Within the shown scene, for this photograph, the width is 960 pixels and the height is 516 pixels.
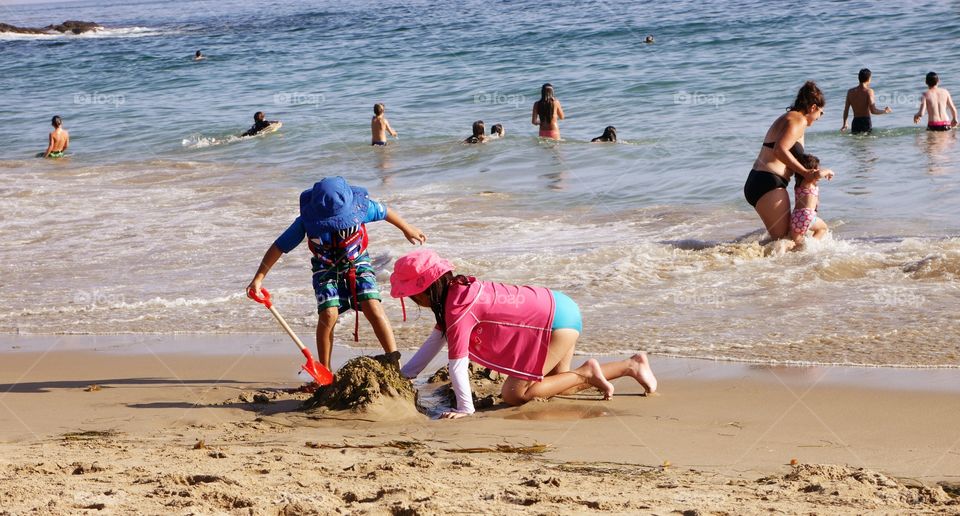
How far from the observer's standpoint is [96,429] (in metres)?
4.75

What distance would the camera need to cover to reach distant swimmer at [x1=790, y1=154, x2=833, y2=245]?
26.4 feet

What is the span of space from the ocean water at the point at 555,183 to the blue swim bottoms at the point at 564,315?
1001mm

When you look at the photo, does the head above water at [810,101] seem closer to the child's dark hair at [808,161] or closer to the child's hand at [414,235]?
the child's dark hair at [808,161]

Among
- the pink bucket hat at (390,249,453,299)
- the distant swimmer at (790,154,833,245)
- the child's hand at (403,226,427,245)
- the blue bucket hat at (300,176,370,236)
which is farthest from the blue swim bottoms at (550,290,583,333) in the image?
the distant swimmer at (790,154,833,245)

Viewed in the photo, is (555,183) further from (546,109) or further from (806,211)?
(806,211)

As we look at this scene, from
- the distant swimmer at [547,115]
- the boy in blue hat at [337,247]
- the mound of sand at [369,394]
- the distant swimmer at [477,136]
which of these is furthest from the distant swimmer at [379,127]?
the mound of sand at [369,394]

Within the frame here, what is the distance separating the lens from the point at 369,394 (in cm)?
485

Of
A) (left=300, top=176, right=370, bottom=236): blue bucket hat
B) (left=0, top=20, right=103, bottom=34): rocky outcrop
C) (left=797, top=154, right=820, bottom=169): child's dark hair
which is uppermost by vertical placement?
(left=0, top=20, right=103, bottom=34): rocky outcrop

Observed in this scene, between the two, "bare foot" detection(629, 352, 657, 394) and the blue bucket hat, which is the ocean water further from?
the blue bucket hat

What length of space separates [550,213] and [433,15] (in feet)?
116

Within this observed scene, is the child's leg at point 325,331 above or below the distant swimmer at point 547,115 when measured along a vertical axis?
below

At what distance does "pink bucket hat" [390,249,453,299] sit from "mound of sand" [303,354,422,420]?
0.46m

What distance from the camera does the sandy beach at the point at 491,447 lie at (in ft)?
11.4

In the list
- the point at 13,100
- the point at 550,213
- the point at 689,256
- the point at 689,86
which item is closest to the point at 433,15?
the point at 13,100
